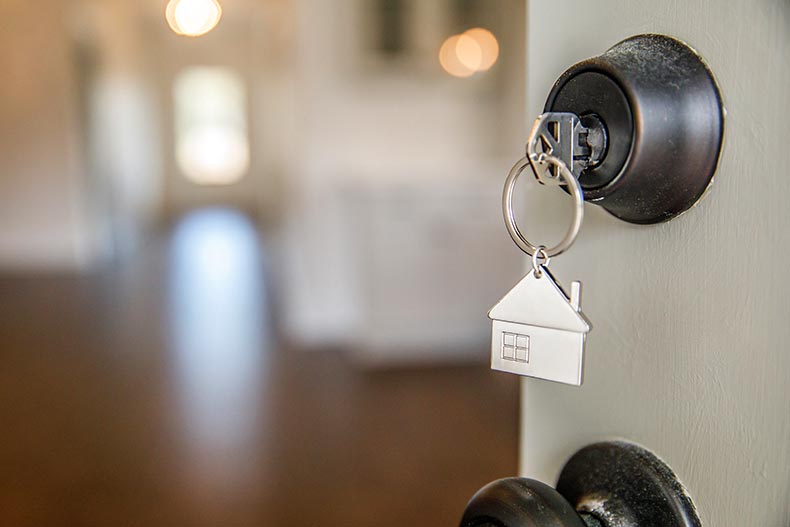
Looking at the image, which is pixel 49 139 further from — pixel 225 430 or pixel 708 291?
pixel 708 291

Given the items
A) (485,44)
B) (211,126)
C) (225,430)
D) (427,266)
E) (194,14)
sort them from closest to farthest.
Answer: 1. (225,430)
2. (427,266)
3. (194,14)
4. (485,44)
5. (211,126)

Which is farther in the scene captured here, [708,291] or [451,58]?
[451,58]

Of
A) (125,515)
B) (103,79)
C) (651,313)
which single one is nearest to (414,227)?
(125,515)

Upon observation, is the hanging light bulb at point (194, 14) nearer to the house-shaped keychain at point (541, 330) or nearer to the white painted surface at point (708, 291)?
the white painted surface at point (708, 291)

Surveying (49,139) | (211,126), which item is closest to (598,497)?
(49,139)

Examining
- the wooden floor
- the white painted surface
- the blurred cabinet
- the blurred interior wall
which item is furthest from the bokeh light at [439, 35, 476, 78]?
the white painted surface

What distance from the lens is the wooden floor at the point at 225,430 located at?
2367 millimetres

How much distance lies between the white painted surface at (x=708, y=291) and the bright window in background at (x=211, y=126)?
12.1 m

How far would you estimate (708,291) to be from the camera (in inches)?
13.4

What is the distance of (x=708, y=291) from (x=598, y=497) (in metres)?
0.12

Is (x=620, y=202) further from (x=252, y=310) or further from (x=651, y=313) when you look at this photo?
(x=252, y=310)

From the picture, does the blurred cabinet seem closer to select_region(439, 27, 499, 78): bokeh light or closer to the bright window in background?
select_region(439, 27, 499, 78): bokeh light

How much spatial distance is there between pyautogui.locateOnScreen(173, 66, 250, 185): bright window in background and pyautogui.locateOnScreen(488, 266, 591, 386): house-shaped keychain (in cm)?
1212

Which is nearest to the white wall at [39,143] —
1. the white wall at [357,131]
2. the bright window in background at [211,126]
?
the white wall at [357,131]
